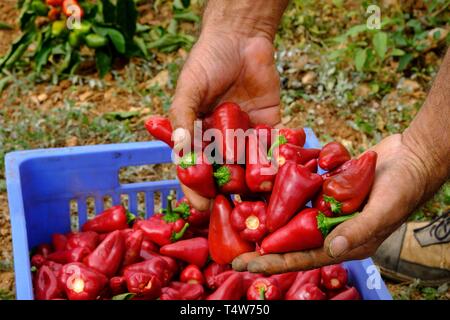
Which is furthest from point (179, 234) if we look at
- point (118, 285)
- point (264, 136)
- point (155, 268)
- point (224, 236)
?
point (264, 136)

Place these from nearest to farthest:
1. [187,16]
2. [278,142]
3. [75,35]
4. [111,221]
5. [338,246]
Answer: [338,246] → [278,142] → [111,221] → [75,35] → [187,16]

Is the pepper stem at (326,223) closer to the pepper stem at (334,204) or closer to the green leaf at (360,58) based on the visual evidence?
the pepper stem at (334,204)

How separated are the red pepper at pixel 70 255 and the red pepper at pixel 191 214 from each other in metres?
0.34

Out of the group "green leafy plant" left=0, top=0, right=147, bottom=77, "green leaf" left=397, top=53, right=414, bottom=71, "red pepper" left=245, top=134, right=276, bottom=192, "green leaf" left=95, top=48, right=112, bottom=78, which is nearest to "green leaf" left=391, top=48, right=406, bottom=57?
"green leaf" left=397, top=53, right=414, bottom=71

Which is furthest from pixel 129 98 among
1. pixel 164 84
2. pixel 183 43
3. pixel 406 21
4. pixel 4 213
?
pixel 406 21

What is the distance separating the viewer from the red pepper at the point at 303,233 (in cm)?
175

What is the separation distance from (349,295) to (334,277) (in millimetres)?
86

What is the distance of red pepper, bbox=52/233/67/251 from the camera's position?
2.46m

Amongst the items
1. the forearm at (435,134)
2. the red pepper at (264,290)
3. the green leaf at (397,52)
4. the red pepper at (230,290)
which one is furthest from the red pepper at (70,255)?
the green leaf at (397,52)

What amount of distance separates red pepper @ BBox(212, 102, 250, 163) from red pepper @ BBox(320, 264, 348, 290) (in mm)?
567

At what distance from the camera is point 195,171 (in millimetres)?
1846

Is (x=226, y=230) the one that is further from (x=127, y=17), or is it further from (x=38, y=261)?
(x=127, y=17)

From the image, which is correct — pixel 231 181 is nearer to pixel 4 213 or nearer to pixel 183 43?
pixel 4 213

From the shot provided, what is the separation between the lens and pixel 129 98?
3.47m
